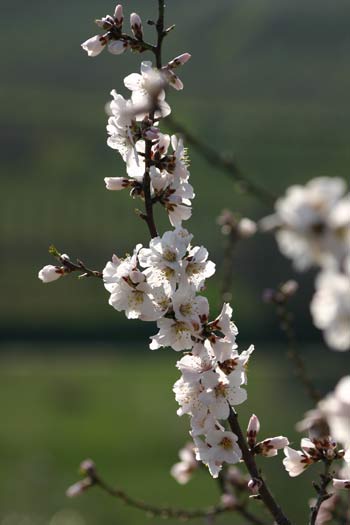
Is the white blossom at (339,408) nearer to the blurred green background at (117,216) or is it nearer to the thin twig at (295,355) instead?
the thin twig at (295,355)

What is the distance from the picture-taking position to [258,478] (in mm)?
1834

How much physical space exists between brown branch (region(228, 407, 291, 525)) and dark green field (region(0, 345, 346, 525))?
2293cm

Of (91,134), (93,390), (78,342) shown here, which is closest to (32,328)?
(78,342)

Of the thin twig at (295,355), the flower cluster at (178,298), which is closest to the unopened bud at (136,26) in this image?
the flower cluster at (178,298)

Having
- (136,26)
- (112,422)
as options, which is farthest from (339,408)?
(112,422)

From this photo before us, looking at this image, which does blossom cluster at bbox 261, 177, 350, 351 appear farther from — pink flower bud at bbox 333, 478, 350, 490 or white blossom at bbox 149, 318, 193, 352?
pink flower bud at bbox 333, 478, 350, 490

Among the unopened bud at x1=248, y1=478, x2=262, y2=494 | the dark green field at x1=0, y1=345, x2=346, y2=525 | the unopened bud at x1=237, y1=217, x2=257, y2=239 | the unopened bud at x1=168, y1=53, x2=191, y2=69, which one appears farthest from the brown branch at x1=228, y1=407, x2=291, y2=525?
the dark green field at x1=0, y1=345, x2=346, y2=525

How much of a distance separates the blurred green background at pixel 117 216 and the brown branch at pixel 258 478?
134cm

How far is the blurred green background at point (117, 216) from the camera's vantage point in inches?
1551

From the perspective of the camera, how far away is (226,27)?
11912 cm

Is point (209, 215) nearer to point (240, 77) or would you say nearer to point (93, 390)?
point (93, 390)

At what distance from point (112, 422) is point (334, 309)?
43.1m

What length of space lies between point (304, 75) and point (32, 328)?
68678 mm

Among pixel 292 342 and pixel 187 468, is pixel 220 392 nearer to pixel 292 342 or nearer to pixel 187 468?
pixel 292 342
